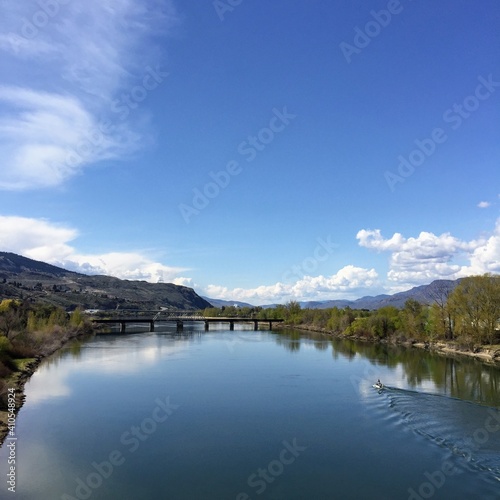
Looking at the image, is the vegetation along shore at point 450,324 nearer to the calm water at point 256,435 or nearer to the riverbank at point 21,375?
the calm water at point 256,435

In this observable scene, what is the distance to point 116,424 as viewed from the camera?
91.1 ft

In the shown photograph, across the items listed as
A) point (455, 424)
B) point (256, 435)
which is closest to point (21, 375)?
point (256, 435)

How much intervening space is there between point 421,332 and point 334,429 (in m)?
59.6

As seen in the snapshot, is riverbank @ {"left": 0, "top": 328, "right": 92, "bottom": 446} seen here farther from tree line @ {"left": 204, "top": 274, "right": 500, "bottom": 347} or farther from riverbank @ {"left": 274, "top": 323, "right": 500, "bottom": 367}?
tree line @ {"left": 204, "top": 274, "right": 500, "bottom": 347}

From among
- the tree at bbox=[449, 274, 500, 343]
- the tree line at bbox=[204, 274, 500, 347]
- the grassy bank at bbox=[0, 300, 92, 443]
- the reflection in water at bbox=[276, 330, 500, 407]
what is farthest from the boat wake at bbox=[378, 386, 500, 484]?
the tree line at bbox=[204, 274, 500, 347]

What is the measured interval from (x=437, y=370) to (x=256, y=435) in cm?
3229

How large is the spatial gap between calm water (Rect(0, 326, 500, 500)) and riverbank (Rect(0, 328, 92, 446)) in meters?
0.91

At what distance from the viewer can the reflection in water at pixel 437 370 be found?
3803cm

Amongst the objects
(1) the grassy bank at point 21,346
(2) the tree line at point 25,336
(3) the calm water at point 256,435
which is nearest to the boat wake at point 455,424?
(3) the calm water at point 256,435

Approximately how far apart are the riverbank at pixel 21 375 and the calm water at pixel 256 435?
2.99 feet

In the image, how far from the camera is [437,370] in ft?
165

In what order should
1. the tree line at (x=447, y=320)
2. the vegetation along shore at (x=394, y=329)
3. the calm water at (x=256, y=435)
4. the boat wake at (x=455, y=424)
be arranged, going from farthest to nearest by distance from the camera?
1. the tree line at (x=447, y=320)
2. the vegetation along shore at (x=394, y=329)
3. the boat wake at (x=455, y=424)
4. the calm water at (x=256, y=435)

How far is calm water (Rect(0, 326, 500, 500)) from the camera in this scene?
18.9 m

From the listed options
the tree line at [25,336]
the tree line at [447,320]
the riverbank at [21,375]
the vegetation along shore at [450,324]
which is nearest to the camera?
the riverbank at [21,375]
